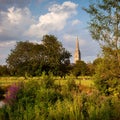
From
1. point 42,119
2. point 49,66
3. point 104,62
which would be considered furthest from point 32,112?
point 49,66

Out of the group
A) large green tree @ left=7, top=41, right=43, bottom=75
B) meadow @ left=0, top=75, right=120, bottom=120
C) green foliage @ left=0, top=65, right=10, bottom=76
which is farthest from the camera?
green foliage @ left=0, top=65, right=10, bottom=76

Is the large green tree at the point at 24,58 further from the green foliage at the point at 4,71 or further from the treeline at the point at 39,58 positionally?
the green foliage at the point at 4,71

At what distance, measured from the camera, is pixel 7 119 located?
12430 mm

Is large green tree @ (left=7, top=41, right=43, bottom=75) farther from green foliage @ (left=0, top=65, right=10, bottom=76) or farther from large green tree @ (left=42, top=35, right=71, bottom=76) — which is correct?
green foliage @ (left=0, top=65, right=10, bottom=76)

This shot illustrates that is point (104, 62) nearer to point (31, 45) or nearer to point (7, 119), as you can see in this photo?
point (7, 119)

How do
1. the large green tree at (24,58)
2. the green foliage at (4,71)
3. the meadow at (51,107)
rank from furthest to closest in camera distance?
the green foliage at (4,71) → the large green tree at (24,58) → the meadow at (51,107)

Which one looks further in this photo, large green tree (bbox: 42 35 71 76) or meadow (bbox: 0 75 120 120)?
large green tree (bbox: 42 35 71 76)

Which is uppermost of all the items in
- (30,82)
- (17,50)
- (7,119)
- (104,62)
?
(17,50)

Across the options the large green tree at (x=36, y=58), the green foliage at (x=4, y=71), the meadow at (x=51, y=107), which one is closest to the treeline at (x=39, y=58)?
the large green tree at (x=36, y=58)

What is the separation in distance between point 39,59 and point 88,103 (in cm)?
5551

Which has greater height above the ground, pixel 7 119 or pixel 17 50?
pixel 17 50

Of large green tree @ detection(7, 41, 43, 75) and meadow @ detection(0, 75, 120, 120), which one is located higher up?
large green tree @ detection(7, 41, 43, 75)

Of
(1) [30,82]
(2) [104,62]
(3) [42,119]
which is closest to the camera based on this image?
(3) [42,119]

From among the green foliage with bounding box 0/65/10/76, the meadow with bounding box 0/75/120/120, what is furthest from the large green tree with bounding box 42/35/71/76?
the meadow with bounding box 0/75/120/120
